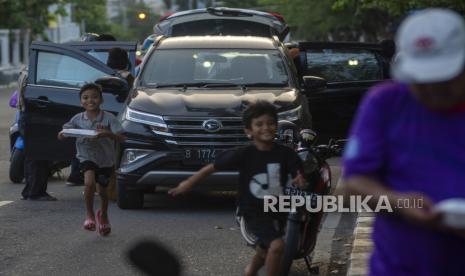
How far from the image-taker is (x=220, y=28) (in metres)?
16.9

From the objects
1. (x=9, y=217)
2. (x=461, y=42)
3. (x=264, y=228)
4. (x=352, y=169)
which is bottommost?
(x=9, y=217)

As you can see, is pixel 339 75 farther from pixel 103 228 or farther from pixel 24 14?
pixel 24 14

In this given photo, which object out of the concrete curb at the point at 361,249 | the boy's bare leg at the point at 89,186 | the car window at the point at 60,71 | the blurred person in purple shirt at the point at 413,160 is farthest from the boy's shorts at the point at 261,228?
the car window at the point at 60,71

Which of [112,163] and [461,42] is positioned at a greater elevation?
[461,42]

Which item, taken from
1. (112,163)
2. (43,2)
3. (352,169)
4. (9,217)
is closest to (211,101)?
(112,163)

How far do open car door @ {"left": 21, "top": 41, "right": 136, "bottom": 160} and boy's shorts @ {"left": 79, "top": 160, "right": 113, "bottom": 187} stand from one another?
2.09 metres

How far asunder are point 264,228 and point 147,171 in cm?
431

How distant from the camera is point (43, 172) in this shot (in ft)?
39.3

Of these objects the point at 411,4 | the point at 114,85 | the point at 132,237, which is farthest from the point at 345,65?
the point at 411,4

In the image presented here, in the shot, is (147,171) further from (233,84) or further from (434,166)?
(434,166)

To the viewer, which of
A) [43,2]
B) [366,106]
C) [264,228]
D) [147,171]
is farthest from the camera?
[43,2]

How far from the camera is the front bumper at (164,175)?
10.4 metres

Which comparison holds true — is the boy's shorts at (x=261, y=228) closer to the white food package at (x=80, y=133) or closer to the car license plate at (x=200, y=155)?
the white food package at (x=80, y=133)

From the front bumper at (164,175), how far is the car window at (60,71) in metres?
1.98
